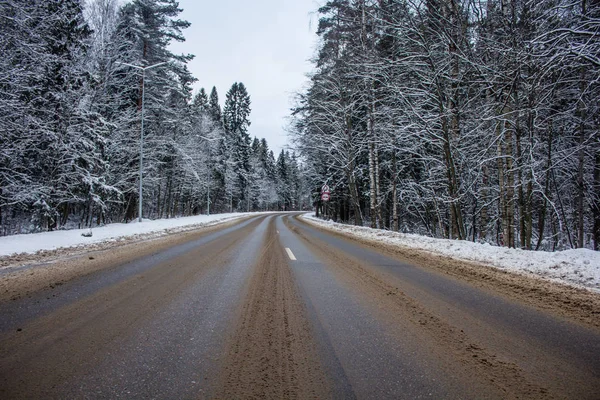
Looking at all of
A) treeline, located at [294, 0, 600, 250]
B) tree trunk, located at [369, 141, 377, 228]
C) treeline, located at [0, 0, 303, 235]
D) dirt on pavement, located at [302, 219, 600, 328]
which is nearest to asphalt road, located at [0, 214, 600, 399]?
dirt on pavement, located at [302, 219, 600, 328]

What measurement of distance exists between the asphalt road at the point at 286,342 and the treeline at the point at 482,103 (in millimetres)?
4602

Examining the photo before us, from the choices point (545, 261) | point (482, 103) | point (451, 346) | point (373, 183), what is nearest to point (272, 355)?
point (451, 346)

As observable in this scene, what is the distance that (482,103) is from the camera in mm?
11875

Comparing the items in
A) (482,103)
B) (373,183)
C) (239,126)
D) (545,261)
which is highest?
(239,126)

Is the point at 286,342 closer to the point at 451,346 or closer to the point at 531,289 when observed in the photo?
the point at 451,346

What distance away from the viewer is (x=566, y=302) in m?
3.94

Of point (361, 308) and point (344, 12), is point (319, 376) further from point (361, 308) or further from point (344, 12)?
point (344, 12)

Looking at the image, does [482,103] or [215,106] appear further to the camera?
[215,106]

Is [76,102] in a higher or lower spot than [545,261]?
higher

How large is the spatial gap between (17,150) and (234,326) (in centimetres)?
1546

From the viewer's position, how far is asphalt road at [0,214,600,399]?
2039mm

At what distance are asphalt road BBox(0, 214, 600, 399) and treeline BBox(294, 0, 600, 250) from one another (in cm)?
460

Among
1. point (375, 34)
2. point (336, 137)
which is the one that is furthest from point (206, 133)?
point (375, 34)

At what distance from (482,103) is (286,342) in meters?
12.9
